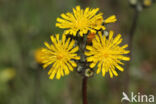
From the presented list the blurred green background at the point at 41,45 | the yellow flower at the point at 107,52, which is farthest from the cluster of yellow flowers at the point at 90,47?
the blurred green background at the point at 41,45

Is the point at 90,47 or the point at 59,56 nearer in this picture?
the point at 90,47

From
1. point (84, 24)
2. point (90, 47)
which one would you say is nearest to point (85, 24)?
point (84, 24)

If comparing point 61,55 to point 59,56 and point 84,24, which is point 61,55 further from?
point 84,24

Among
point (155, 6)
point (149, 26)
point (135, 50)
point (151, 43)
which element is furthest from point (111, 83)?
point (155, 6)

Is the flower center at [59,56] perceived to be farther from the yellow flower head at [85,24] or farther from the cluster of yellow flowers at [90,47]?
the yellow flower head at [85,24]

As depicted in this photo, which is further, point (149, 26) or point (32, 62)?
point (149, 26)

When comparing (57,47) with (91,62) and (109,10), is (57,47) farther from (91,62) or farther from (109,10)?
(109,10)

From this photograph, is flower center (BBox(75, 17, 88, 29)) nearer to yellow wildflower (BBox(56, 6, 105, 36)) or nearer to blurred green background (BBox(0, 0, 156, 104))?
yellow wildflower (BBox(56, 6, 105, 36))

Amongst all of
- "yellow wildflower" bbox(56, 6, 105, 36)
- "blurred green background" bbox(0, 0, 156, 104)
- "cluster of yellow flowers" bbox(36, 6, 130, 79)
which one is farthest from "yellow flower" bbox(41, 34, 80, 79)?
"blurred green background" bbox(0, 0, 156, 104)
